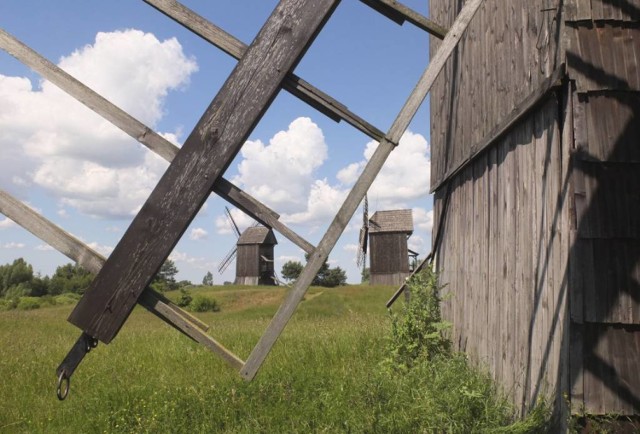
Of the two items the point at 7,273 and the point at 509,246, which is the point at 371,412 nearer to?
the point at 509,246

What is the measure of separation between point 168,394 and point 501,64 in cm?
517

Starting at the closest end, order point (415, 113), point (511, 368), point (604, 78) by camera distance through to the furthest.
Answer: point (415, 113), point (604, 78), point (511, 368)

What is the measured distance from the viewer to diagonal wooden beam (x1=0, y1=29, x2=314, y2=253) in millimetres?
2527

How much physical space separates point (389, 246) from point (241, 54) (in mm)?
33921

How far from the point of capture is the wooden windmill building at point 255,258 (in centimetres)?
4372

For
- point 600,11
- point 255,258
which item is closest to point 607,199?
point 600,11

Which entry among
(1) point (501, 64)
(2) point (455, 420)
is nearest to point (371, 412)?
(2) point (455, 420)

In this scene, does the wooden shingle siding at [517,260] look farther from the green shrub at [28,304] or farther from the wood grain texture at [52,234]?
the green shrub at [28,304]

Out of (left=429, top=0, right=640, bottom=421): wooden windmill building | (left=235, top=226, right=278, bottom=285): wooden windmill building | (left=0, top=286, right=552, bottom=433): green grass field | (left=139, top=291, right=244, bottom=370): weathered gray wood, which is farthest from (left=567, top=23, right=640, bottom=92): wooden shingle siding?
(left=235, top=226, right=278, bottom=285): wooden windmill building

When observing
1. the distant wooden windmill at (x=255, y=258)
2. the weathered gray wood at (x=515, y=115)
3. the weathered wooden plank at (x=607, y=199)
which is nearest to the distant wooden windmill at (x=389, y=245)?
the distant wooden windmill at (x=255, y=258)

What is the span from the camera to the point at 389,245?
3591 centimetres

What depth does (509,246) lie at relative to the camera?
5090mm

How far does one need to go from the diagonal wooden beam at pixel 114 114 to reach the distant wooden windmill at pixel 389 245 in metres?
33.0

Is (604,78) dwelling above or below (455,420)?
above
